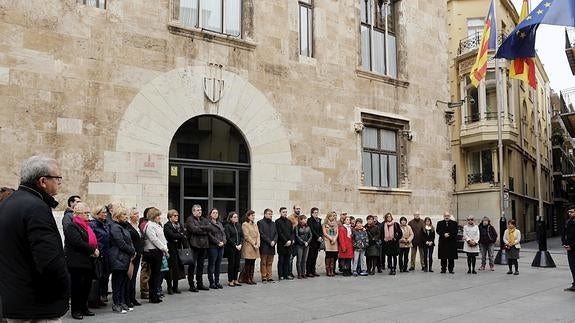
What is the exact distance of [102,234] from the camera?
29.5ft

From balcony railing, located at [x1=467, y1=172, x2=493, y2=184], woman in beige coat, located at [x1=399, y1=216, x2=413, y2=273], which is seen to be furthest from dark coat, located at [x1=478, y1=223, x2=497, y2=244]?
balcony railing, located at [x1=467, y1=172, x2=493, y2=184]

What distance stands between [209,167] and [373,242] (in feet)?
16.0

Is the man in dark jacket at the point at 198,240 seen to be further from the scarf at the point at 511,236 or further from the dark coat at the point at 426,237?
the scarf at the point at 511,236

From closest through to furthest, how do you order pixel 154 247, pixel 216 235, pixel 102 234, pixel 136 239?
pixel 102 234, pixel 136 239, pixel 154 247, pixel 216 235

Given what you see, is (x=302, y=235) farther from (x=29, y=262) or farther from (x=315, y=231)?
(x=29, y=262)

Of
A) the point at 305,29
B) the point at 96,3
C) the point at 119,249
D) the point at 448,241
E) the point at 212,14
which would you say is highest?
the point at 305,29

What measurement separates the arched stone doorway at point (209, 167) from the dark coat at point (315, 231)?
5.74 ft

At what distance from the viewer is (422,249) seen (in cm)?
1614

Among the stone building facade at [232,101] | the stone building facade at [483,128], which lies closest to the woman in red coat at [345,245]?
the stone building facade at [232,101]

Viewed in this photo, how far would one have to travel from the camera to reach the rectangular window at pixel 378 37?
1773 cm

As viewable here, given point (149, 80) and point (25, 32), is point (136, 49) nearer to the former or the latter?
point (149, 80)

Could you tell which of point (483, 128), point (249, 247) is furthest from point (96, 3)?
point (483, 128)

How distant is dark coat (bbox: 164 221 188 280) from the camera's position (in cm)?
1056

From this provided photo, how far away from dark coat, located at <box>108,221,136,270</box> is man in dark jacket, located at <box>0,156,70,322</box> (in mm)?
5287
